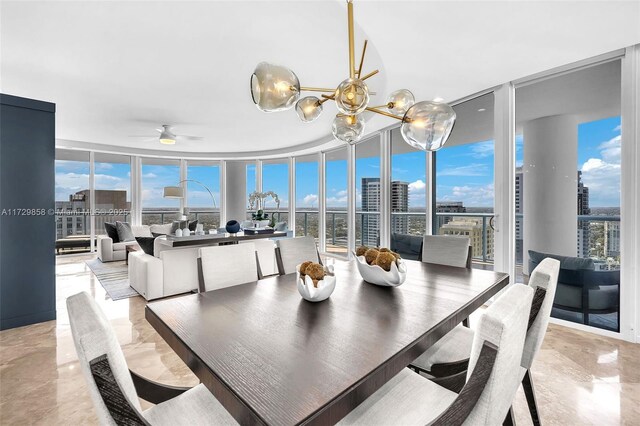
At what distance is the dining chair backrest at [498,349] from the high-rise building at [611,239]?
2.79m

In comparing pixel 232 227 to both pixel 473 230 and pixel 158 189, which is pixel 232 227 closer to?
pixel 473 230

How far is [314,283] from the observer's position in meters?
1.40

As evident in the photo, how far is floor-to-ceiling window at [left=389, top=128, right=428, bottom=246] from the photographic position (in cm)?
431

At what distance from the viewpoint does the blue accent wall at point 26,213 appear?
2.89 metres

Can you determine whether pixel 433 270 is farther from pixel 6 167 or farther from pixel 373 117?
pixel 6 167

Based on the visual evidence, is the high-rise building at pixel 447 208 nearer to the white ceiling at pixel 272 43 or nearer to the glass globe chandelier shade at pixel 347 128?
the white ceiling at pixel 272 43

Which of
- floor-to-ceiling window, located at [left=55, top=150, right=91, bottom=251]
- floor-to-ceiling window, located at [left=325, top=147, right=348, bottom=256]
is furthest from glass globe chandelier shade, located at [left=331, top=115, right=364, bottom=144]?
floor-to-ceiling window, located at [left=55, top=150, right=91, bottom=251]

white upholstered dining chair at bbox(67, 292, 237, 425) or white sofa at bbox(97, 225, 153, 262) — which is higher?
white upholstered dining chair at bbox(67, 292, 237, 425)

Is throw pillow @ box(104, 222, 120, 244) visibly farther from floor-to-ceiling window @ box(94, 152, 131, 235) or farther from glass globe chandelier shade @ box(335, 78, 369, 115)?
glass globe chandelier shade @ box(335, 78, 369, 115)

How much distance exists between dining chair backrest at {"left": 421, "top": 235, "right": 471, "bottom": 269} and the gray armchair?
50.2 inches

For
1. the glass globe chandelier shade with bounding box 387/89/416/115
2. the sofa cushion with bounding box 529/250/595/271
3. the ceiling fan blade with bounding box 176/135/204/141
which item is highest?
the ceiling fan blade with bounding box 176/135/204/141

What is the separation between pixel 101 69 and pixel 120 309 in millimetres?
2695

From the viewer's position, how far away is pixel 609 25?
6.95 feet

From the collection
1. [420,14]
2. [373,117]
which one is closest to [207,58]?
[420,14]
